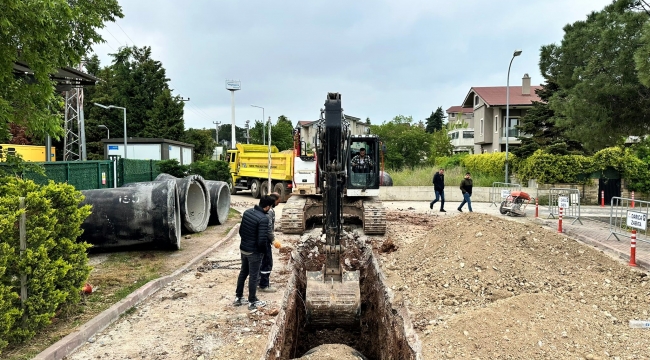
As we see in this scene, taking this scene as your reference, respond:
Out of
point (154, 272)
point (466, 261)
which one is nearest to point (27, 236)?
point (154, 272)

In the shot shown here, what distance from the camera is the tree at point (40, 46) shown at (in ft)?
17.7

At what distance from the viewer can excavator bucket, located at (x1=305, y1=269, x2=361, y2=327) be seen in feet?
20.1

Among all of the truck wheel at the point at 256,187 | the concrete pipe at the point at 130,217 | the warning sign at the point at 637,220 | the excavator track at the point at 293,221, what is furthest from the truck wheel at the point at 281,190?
the warning sign at the point at 637,220

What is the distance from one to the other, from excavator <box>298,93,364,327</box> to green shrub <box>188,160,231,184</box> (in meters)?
16.0

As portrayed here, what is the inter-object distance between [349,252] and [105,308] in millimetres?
4916

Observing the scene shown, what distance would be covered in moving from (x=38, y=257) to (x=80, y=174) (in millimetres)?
7860

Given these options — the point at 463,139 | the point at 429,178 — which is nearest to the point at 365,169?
the point at 429,178

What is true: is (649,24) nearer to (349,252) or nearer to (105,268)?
(349,252)

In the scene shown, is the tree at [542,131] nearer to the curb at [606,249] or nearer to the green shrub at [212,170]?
the curb at [606,249]

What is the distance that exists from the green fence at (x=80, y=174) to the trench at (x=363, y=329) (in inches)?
248

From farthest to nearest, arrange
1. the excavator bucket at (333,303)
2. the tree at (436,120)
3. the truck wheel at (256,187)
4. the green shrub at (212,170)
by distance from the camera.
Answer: the tree at (436,120), the truck wheel at (256,187), the green shrub at (212,170), the excavator bucket at (333,303)

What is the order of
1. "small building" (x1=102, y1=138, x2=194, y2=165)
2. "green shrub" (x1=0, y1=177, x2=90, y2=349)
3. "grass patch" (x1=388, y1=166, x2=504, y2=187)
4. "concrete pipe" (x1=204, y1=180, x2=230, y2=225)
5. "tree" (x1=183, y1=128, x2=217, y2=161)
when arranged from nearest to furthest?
"green shrub" (x1=0, y1=177, x2=90, y2=349) < "concrete pipe" (x1=204, y1=180, x2=230, y2=225) < "grass patch" (x1=388, y1=166, x2=504, y2=187) < "small building" (x1=102, y1=138, x2=194, y2=165) < "tree" (x1=183, y1=128, x2=217, y2=161)

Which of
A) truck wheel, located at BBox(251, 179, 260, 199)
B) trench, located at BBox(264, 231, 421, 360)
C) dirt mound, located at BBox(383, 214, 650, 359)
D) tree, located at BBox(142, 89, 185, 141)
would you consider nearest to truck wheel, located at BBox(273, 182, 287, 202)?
truck wheel, located at BBox(251, 179, 260, 199)

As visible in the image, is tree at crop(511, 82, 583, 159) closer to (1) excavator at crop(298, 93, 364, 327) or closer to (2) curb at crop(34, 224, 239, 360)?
(1) excavator at crop(298, 93, 364, 327)
